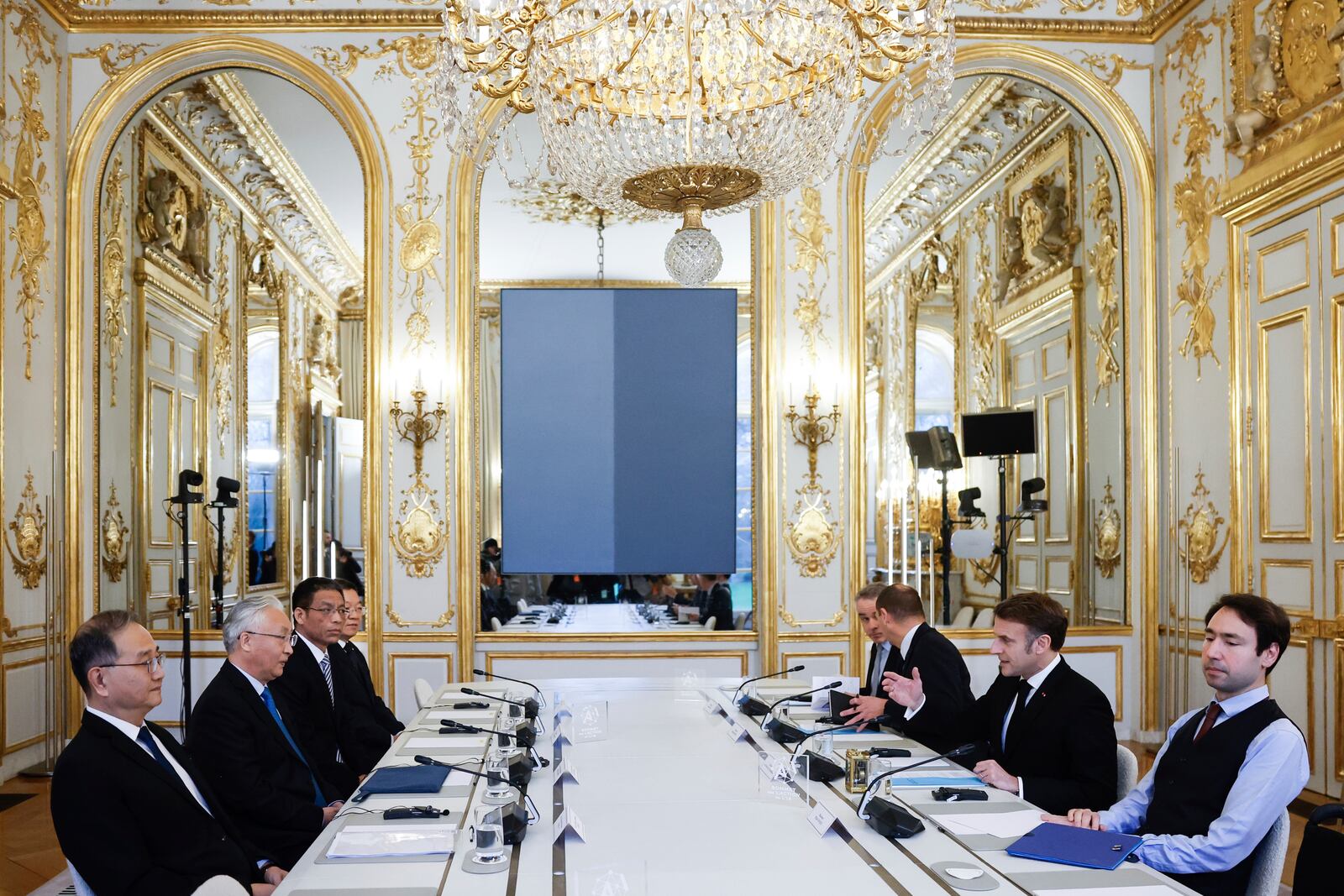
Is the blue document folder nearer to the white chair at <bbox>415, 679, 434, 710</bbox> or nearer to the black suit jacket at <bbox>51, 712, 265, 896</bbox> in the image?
the black suit jacket at <bbox>51, 712, 265, 896</bbox>

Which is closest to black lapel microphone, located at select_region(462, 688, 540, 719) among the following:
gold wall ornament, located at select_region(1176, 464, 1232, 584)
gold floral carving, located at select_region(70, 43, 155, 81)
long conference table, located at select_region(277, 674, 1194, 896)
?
long conference table, located at select_region(277, 674, 1194, 896)

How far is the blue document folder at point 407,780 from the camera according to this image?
10.6 ft

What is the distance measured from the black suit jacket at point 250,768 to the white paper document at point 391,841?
0.72 m

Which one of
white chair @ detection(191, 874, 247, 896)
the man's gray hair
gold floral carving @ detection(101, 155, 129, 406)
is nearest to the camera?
white chair @ detection(191, 874, 247, 896)

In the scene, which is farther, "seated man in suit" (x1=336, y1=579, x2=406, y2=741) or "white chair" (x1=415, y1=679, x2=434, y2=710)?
"white chair" (x1=415, y1=679, x2=434, y2=710)

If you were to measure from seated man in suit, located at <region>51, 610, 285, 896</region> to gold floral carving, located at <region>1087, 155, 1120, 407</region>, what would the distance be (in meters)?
7.06

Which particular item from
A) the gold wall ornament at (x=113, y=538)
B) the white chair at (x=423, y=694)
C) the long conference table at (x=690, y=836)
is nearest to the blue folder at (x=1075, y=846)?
the long conference table at (x=690, y=836)

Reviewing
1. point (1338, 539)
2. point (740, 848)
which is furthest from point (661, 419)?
point (740, 848)

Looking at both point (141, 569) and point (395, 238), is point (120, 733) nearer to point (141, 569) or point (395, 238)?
point (395, 238)

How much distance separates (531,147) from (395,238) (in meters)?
2.62

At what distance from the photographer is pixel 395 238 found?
7.44m

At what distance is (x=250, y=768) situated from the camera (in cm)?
341

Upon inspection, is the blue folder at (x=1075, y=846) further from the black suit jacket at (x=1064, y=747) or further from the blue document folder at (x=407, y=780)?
the blue document folder at (x=407, y=780)

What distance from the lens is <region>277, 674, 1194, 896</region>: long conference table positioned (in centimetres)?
236
